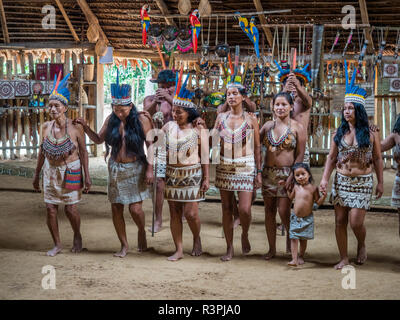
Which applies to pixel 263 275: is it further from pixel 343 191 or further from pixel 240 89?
pixel 240 89

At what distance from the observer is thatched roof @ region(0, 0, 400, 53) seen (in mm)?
12102

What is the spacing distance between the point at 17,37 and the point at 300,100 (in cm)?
956

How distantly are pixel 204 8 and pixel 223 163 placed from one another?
265 inches

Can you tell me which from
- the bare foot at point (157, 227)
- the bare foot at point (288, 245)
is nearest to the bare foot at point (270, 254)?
the bare foot at point (288, 245)

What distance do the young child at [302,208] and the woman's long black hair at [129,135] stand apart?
1474 millimetres

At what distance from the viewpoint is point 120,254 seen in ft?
19.4

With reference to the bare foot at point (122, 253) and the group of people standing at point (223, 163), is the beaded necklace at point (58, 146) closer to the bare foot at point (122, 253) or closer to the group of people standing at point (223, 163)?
the group of people standing at point (223, 163)

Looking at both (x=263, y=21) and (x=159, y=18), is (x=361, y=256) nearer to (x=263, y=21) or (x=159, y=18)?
(x=263, y=21)

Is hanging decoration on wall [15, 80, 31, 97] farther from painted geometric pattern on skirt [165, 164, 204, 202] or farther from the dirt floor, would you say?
painted geometric pattern on skirt [165, 164, 204, 202]

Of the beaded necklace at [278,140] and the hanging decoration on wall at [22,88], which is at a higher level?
the hanging decoration on wall at [22,88]

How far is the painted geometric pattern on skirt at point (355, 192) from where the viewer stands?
544 centimetres

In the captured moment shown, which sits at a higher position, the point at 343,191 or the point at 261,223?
the point at 343,191
